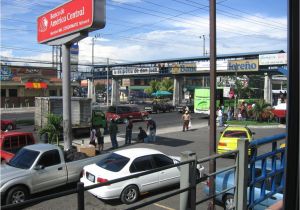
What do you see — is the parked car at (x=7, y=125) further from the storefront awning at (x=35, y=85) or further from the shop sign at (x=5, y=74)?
the shop sign at (x=5, y=74)

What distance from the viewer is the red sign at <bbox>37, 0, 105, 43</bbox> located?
1572cm

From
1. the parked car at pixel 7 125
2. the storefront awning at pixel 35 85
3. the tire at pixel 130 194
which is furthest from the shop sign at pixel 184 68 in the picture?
the tire at pixel 130 194

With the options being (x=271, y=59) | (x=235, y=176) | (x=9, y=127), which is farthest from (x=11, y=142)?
(x=271, y=59)

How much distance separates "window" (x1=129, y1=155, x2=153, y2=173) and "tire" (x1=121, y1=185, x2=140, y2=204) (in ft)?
1.71

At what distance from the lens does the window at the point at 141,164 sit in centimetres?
1087

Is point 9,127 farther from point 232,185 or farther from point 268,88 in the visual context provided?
point 268,88

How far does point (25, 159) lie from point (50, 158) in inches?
29.3

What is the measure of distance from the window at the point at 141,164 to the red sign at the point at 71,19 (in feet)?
23.2

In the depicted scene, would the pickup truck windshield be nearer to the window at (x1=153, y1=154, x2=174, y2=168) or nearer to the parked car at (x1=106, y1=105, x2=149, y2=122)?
the window at (x1=153, y1=154, x2=174, y2=168)

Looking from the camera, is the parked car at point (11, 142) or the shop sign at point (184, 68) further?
the shop sign at point (184, 68)

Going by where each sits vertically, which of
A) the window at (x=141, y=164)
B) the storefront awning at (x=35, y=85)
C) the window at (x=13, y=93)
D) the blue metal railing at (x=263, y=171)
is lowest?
the window at (x=141, y=164)

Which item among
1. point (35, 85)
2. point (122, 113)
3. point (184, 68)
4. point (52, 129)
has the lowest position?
point (122, 113)

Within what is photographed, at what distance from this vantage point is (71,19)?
1722cm

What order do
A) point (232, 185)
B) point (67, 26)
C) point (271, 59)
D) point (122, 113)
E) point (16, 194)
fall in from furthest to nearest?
point (271, 59), point (122, 113), point (67, 26), point (16, 194), point (232, 185)
